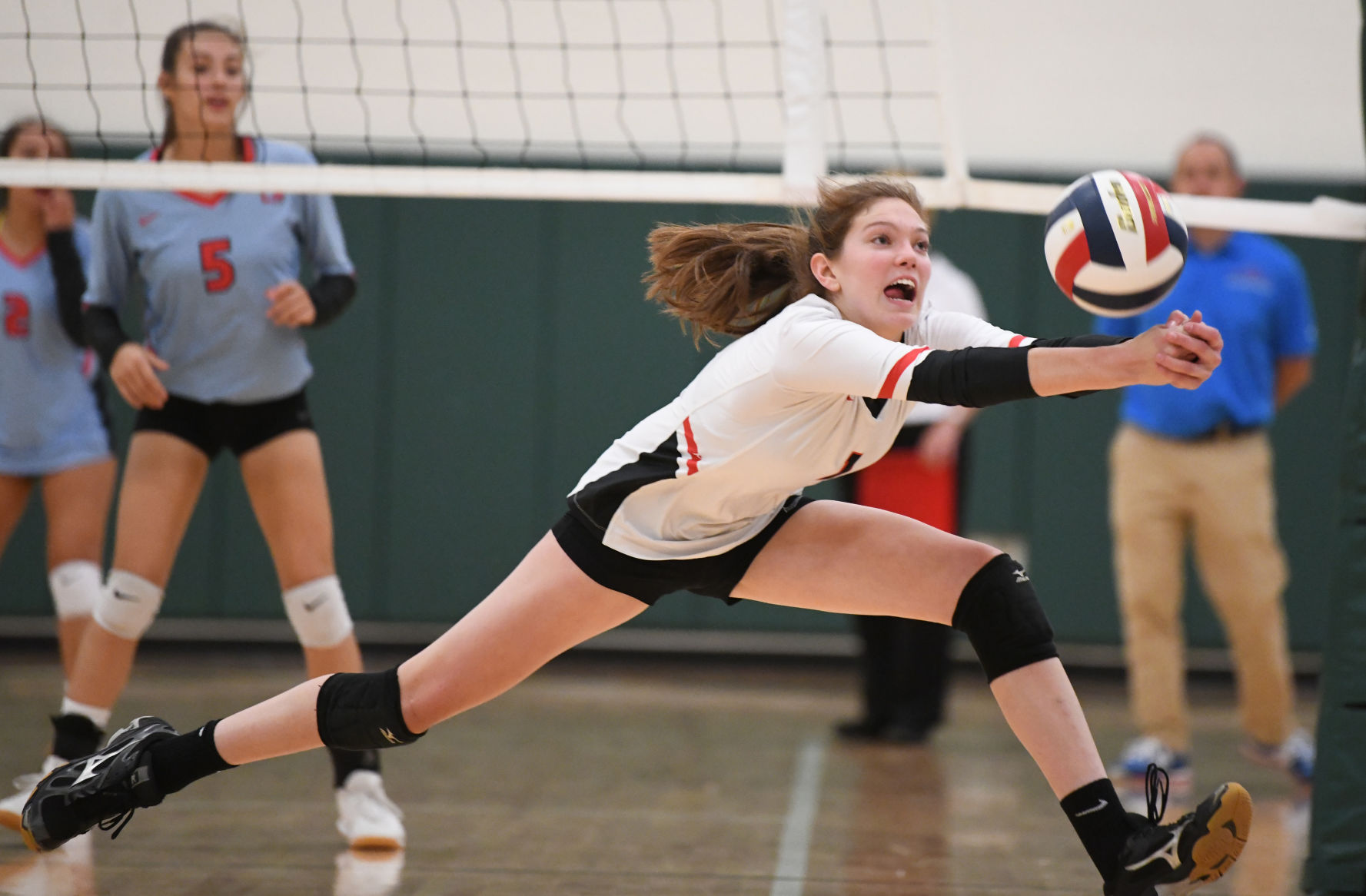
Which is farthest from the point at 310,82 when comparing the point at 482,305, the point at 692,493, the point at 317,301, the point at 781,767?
the point at 692,493

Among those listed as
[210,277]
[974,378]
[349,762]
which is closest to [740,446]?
[974,378]

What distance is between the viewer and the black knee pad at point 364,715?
277 cm

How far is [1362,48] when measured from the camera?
3.31 metres

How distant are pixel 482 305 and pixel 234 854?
13.7 feet

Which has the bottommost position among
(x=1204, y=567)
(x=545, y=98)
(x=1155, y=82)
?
(x=1204, y=567)

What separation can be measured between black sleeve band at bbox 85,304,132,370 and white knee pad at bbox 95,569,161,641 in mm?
575

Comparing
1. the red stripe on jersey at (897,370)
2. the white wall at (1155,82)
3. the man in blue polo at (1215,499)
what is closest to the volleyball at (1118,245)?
the red stripe on jersey at (897,370)

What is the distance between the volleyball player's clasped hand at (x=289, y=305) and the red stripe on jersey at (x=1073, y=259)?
6.55 feet

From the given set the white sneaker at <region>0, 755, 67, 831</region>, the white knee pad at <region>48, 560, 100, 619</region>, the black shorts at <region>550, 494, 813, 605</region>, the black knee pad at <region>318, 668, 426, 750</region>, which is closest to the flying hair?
the black shorts at <region>550, 494, 813, 605</region>

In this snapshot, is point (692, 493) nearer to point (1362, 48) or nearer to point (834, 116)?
point (1362, 48)

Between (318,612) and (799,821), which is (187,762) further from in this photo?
(799,821)

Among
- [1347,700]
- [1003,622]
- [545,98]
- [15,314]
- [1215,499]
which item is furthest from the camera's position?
[545,98]

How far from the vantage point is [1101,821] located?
2.50 m

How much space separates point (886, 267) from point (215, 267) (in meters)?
1.92
